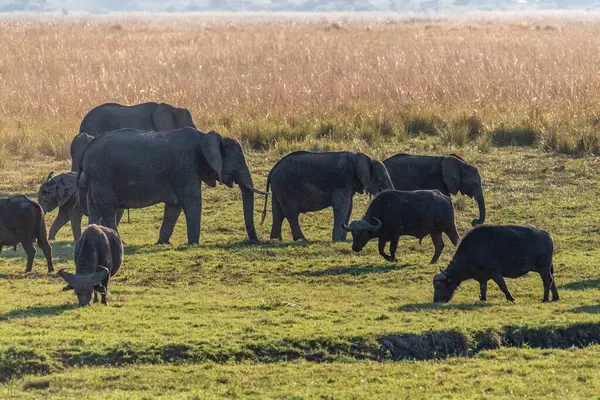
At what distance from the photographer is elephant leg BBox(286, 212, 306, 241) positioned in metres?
15.4

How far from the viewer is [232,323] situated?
1053 cm

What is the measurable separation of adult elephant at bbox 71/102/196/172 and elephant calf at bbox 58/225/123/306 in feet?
29.0

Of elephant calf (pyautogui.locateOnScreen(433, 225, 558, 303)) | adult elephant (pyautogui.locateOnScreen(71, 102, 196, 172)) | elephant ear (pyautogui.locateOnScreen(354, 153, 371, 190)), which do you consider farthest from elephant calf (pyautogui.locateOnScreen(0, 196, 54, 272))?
adult elephant (pyautogui.locateOnScreen(71, 102, 196, 172))

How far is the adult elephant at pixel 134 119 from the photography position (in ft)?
66.7

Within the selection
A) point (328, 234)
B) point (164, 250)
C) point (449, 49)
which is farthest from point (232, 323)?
point (449, 49)

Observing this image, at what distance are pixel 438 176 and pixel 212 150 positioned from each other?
305 centimetres

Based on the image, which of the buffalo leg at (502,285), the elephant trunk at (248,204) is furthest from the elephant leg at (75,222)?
the buffalo leg at (502,285)

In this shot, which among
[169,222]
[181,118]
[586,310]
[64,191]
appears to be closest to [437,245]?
[586,310]

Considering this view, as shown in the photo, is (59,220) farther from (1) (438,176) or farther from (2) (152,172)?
(1) (438,176)

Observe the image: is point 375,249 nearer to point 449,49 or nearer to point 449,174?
point 449,174

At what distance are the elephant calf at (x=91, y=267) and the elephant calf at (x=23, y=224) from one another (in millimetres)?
1758

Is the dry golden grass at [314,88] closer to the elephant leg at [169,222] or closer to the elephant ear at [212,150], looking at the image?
the elephant leg at [169,222]

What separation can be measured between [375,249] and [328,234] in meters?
1.56

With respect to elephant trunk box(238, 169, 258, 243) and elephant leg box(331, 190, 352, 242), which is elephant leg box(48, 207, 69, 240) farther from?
elephant leg box(331, 190, 352, 242)
